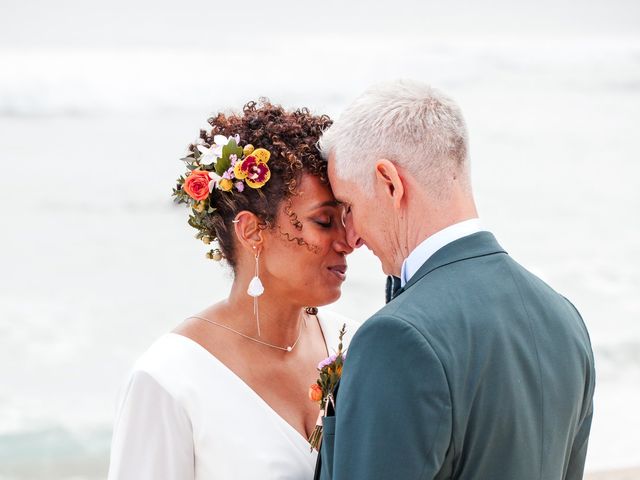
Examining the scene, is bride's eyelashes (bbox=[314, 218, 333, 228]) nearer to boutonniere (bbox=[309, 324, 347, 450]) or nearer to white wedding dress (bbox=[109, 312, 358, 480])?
boutonniere (bbox=[309, 324, 347, 450])

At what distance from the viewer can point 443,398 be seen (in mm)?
1707

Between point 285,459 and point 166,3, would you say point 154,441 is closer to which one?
point 285,459

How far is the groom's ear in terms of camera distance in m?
1.89

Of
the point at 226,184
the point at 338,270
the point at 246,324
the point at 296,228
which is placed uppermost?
the point at 226,184

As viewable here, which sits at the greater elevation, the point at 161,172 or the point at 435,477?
the point at 161,172

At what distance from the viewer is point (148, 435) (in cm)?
234

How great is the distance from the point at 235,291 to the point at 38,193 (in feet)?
34.5

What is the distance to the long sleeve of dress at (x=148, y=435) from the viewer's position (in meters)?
2.34

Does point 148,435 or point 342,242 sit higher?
point 342,242

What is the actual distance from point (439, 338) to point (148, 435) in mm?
943

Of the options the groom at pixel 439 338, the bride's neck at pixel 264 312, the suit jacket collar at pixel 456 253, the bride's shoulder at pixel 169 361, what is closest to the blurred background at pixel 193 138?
the bride's neck at pixel 264 312

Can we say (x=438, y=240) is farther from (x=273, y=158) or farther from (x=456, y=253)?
(x=273, y=158)

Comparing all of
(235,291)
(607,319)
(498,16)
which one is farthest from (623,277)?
(235,291)

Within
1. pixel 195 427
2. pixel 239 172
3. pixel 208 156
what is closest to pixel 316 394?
pixel 195 427
